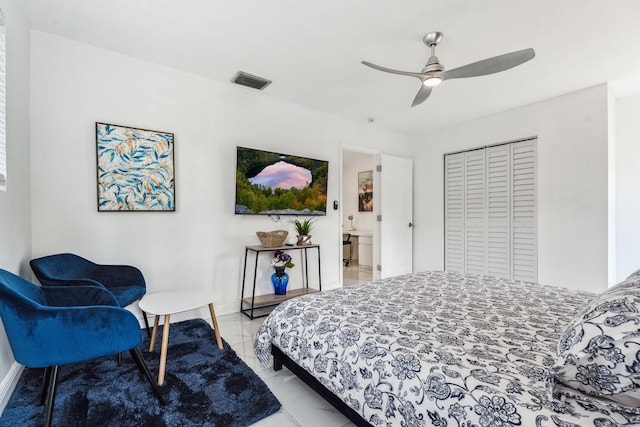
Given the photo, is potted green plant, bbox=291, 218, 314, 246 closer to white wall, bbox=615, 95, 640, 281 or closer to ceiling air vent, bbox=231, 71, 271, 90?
ceiling air vent, bbox=231, 71, 271, 90

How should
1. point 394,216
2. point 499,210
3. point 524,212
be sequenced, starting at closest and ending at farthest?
point 524,212
point 499,210
point 394,216

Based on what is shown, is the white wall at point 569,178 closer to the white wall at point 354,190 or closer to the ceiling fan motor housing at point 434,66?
the ceiling fan motor housing at point 434,66

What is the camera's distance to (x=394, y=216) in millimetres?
4836

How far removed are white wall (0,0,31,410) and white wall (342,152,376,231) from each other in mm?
5251

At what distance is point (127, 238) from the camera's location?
275 cm

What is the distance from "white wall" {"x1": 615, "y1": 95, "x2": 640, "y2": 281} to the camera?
11.6 feet

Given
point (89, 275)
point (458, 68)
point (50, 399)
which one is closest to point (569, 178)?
point (458, 68)

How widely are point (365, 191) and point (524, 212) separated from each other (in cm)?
326

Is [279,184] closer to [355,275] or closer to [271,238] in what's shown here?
[271,238]

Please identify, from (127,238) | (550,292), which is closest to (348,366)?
(550,292)

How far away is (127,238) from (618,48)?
15.4 feet

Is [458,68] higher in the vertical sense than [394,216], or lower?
higher

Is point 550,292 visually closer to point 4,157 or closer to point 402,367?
point 402,367

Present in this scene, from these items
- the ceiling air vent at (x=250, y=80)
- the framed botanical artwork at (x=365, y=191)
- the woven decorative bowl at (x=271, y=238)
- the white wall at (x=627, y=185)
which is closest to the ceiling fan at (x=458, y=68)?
the ceiling air vent at (x=250, y=80)
